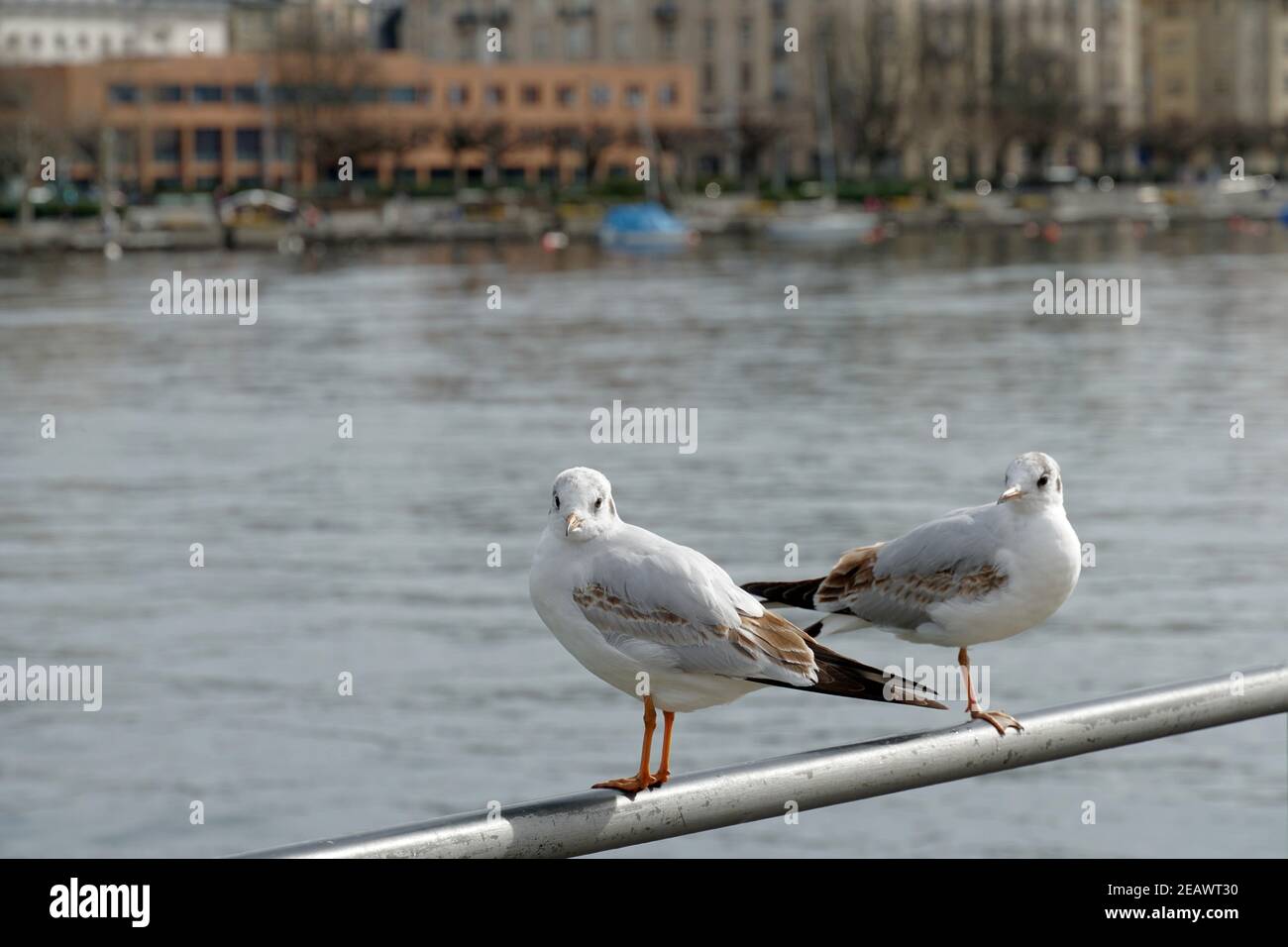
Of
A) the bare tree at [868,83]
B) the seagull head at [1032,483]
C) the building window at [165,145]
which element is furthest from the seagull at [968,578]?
the bare tree at [868,83]

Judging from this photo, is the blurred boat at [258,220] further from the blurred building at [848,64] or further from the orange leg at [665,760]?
the orange leg at [665,760]

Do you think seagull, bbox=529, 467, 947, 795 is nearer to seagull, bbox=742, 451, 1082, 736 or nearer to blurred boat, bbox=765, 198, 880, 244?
seagull, bbox=742, 451, 1082, 736

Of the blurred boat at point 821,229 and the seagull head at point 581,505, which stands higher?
the seagull head at point 581,505

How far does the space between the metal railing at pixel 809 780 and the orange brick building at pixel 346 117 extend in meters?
129

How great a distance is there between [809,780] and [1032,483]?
152 centimetres

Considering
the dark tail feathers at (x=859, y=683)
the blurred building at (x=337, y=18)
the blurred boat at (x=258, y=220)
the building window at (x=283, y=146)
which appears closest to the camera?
the dark tail feathers at (x=859, y=683)

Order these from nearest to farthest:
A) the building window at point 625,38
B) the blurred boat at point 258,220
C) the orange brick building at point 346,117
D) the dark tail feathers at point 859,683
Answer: the dark tail feathers at point 859,683 → the blurred boat at point 258,220 → the orange brick building at point 346,117 → the building window at point 625,38

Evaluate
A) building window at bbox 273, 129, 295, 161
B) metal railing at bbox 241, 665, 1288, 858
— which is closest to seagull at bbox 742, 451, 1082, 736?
metal railing at bbox 241, 665, 1288, 858

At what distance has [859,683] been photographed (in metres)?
4.19

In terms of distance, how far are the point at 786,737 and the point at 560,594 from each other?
13.9 meters

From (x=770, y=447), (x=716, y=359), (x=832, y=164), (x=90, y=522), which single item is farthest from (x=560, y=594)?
(x=832, y=164)

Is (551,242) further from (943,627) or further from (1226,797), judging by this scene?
(943,627)

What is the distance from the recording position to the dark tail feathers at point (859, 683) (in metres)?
4.03

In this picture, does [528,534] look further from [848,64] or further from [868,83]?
[848,64]
